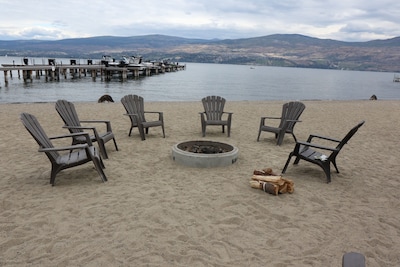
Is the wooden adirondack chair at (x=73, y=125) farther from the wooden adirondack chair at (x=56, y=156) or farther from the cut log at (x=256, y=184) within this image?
the cut log at (x=256, y=184)

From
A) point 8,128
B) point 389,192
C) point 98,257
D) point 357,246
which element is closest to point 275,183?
point 357,246

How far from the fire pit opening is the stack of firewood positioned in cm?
93

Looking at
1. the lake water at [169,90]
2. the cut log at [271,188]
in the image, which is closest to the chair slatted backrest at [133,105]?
the cut log at [271,188]

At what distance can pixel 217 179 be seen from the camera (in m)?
4.79

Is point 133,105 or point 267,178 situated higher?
point 133,105

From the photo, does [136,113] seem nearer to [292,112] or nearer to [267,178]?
[292,112]

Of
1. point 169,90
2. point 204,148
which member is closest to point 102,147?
point 204,148

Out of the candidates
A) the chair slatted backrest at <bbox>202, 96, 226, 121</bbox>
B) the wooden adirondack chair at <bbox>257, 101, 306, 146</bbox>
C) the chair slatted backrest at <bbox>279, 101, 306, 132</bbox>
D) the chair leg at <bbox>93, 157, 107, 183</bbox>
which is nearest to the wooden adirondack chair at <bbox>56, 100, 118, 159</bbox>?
the chair leg at <bbox>93, 157, 107, 183</bbox>

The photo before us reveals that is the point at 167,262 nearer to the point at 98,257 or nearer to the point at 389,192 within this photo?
the point at 98,257

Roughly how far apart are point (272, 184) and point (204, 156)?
1369 millimetres

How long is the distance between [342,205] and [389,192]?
1013 millimetres

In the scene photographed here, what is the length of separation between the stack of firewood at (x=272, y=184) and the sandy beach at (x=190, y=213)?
0.10 meters

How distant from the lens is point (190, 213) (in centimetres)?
366

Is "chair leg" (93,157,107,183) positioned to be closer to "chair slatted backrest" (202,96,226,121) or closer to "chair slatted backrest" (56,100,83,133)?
"chair slatted backrest" (56,100,83,133)
